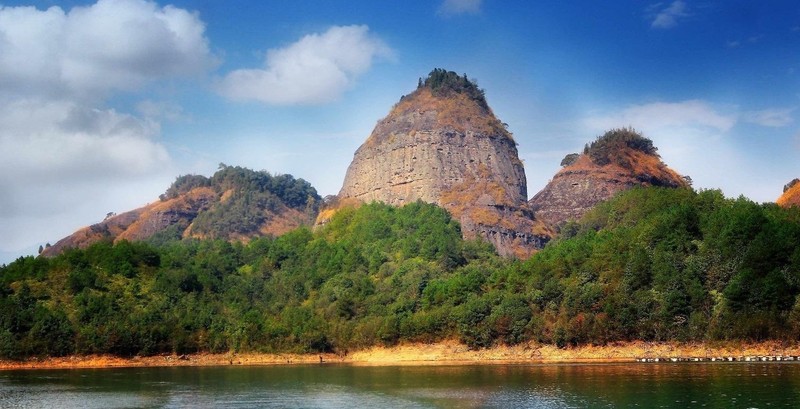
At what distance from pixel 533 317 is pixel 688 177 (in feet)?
269

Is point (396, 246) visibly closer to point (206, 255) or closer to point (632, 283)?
point (206, 255)

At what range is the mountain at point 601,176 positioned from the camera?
158500mm

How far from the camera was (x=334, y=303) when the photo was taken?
12675cm

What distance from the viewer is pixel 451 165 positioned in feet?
534

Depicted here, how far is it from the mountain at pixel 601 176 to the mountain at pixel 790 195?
26626mm

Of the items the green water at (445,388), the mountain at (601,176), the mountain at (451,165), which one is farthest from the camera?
the mountain at (601,176)

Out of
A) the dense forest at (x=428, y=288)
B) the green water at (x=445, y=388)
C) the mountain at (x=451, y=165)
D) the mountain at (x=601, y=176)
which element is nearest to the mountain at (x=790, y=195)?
the dense forest at (x=428, y=288)

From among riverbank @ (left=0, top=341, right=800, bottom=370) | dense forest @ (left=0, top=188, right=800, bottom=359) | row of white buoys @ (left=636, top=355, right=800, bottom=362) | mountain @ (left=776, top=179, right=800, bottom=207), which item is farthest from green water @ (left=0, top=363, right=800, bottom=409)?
mountain @ (left=776, top=179, right=800, bottom=207)

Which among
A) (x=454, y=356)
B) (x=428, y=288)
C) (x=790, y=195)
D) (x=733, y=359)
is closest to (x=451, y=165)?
(x=428, y=288)

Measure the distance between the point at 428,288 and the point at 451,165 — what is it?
47.0 m

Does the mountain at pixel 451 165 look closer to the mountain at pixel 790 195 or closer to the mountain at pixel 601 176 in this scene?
the mountain at pixel 601 176

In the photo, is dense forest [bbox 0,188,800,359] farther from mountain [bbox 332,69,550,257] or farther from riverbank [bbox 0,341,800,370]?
mountain [bbox 332,69,550,257]

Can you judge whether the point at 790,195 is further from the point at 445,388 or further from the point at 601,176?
the point at 445,388

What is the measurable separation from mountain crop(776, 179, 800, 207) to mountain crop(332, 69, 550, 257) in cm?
3830
